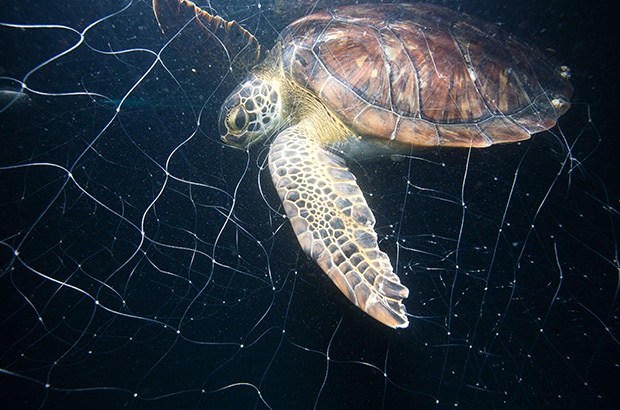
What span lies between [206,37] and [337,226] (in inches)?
77.0

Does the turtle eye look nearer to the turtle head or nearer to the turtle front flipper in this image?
the turtle head

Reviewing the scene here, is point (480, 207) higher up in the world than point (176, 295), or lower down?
higher up

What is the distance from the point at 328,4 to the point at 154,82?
189 cm

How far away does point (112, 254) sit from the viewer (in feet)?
6.46

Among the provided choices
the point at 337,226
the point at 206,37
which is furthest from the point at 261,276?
the point at 206,37

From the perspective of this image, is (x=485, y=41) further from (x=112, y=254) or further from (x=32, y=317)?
(x=32, y=317)

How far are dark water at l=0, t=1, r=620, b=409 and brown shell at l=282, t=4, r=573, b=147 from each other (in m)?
0.24

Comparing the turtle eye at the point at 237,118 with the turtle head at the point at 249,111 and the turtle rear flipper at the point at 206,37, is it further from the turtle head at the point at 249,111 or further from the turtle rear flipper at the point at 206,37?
the turtle rear flipper at the point at 206,37

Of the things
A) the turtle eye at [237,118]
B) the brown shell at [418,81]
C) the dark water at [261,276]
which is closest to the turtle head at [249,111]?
the turtle eye at [237,118]

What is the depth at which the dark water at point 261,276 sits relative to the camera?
5.49 feet

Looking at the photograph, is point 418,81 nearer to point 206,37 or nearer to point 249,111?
point 249,111

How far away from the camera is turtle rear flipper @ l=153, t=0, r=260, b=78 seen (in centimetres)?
191

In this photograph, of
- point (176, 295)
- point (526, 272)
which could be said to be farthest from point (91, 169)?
point (526, 272)

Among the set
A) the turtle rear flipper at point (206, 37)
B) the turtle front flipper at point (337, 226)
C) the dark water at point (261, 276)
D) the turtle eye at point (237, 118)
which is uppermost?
the turtle rear flipper at point (206, 37)
